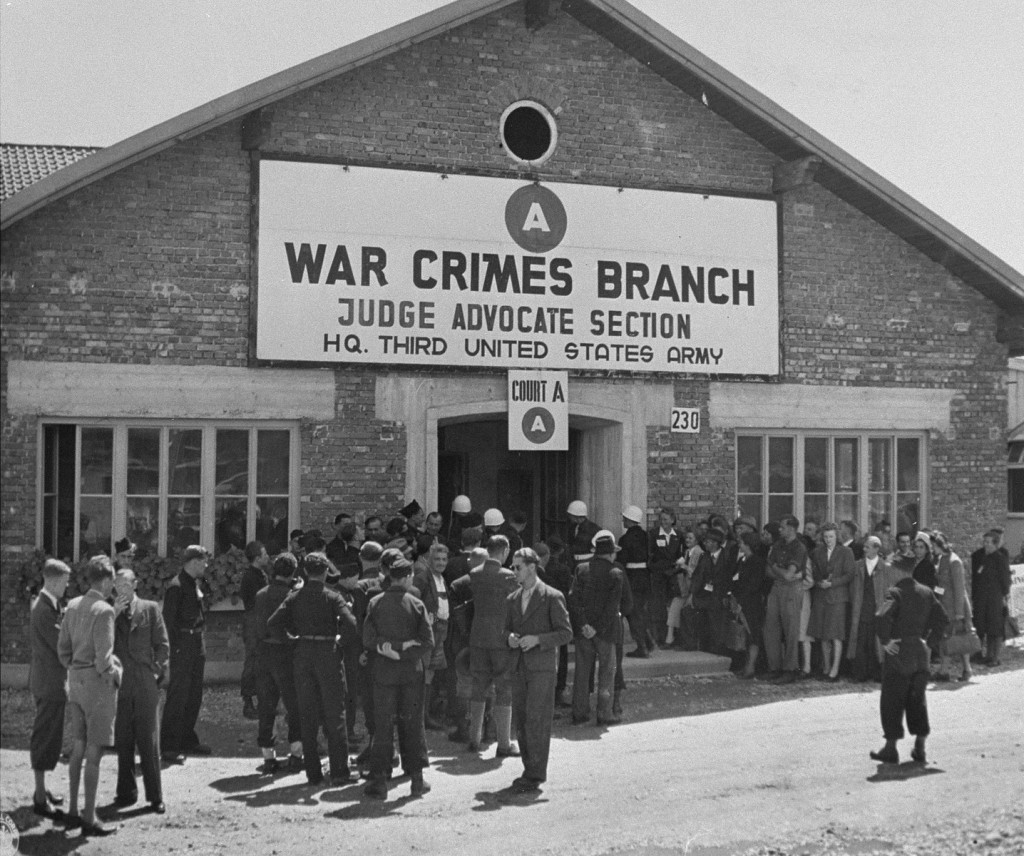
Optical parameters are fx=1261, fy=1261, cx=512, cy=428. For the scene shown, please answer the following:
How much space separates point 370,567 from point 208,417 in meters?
3.39

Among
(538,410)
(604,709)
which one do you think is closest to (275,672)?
(604,709)

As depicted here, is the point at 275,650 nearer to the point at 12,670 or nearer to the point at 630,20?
the point at 12,670

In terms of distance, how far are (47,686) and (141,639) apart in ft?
2.27

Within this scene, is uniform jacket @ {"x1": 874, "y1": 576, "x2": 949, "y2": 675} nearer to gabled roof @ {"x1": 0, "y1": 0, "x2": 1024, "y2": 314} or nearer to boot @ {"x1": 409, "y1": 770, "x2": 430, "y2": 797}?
boot @ {"x1": 409, "y1": 770, "x2": 430, "y2": 797}

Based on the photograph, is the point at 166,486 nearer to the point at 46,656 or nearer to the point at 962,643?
the point at 46,656

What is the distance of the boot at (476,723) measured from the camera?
1011 centimetres

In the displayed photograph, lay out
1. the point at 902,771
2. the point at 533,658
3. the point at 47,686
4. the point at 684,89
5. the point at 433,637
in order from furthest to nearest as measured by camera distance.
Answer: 1. the point at 684,89
2. the point at 433,637
3. the point at 902,771
4. the point at 533,658
5. the point at 47,686

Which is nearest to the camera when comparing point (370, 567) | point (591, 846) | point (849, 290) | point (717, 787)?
point (591, 846)

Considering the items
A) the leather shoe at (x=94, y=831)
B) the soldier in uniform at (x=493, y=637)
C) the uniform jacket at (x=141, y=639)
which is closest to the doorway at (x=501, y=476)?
the soldier in uniform at (x=493, y=637)

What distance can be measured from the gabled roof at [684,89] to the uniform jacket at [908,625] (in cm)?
640

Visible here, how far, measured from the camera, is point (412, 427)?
532 inches

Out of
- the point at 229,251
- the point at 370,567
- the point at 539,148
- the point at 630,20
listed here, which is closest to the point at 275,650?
the point at 370,567

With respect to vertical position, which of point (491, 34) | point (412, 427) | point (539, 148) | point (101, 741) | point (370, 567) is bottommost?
point (101, 741)

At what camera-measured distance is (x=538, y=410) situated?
1390 centimetres
